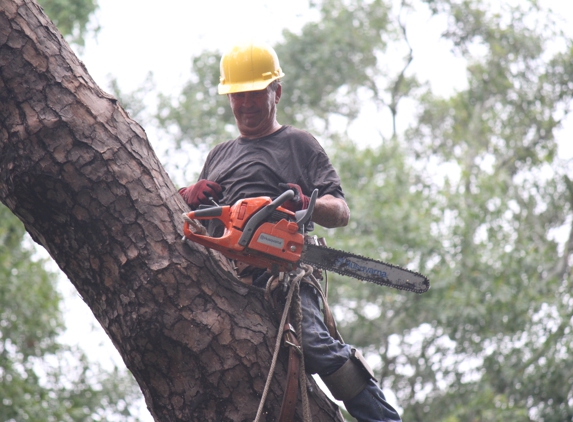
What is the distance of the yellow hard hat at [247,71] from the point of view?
289 cm

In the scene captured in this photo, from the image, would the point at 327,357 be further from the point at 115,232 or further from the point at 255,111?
the point at 255,111

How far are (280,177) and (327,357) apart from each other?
0.71m

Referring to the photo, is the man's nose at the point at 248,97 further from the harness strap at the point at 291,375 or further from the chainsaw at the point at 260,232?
the harness strap at the point at 291,375

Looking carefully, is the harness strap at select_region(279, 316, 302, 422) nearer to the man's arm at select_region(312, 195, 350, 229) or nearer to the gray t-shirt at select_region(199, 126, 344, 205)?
the man's arm at select_region(312, 195, 350, 229)

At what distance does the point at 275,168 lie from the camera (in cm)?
280

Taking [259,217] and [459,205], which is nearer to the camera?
[259,217]

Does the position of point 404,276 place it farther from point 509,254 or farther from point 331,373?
point 509,254

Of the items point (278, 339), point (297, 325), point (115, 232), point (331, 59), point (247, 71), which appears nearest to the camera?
point (115, 232)

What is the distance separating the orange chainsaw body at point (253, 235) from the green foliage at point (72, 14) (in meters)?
7.12

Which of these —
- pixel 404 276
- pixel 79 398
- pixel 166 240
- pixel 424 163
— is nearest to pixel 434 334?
pixel 79 398

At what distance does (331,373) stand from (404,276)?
50cm

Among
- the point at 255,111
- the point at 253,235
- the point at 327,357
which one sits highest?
the point at 255,111

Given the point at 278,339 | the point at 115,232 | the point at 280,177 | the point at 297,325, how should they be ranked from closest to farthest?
the point at 115,232
the point at 278,339
the point at 297,325
the point at 280,177

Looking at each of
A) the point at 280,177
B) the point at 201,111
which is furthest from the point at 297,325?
the point at 201,111
